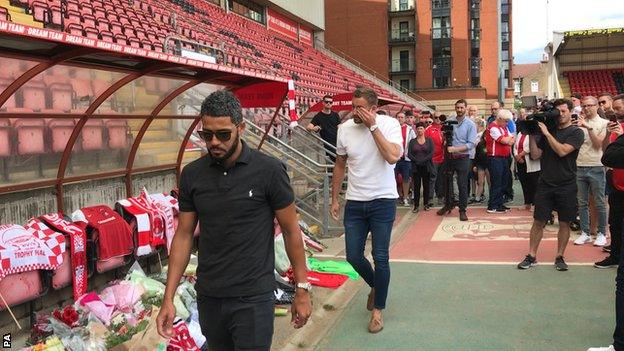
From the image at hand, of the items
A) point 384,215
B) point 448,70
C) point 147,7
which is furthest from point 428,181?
point 448,70

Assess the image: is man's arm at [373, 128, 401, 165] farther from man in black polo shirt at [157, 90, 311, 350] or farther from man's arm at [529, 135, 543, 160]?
man's arm at [529, 135, 543, 160]

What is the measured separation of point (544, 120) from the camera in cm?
579

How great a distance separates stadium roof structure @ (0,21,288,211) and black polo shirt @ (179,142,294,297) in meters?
1.57

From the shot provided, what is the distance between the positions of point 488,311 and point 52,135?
13.8 ft

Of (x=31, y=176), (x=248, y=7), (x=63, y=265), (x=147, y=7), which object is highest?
(x=248, y=7)

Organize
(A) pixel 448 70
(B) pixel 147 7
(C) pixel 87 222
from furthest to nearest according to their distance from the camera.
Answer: (A) pixel 448 70
(B) pixel 147 7
(C) pixel 87 222

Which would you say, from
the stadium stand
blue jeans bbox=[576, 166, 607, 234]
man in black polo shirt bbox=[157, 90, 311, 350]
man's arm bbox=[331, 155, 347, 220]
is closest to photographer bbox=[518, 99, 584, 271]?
blue jeans bbox=[576, 166, 607, 234]

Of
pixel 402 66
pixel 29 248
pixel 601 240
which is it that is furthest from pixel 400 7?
pixel 29 248

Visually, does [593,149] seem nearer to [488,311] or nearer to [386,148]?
[488,311]

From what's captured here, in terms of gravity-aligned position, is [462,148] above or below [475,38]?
below

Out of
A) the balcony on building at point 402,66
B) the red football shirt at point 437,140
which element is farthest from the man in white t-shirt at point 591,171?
the balcony on building at point 402,66

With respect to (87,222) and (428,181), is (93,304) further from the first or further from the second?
(428,181)

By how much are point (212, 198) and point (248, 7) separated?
2547 centimetres

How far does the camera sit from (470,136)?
8977 millimetres
